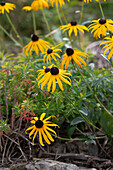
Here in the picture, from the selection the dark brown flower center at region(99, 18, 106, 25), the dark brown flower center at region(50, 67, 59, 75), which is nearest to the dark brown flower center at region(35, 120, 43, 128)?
the dark brown flower center at region(50, 67, 59, 75)

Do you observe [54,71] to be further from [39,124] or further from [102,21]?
[102,21]

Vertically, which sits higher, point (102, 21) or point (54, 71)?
point (102, 21)

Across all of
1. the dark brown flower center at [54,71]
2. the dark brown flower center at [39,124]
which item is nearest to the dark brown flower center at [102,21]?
the dark brown flower center at [54,71]

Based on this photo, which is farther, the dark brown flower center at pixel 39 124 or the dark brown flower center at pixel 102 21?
the dark brown flower center at pixel 102 21

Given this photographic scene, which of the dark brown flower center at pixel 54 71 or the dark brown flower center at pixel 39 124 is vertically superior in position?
the dark brown flower center at pixel 54 71

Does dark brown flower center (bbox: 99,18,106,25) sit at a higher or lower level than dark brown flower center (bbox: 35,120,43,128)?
higher

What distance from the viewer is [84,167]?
1484mm

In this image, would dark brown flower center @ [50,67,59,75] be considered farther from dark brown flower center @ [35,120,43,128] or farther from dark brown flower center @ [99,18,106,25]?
dark brown flower center @ [99,18,106,25]

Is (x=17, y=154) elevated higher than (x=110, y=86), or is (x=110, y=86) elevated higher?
(x=110, y=86)

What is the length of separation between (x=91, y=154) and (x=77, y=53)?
2.41 ft

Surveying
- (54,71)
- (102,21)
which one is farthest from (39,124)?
(102,21)

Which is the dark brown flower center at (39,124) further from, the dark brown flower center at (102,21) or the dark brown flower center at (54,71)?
the dark brown flower center at (102,21)

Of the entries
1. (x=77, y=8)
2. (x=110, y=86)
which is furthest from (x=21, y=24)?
(x=110, y=86)

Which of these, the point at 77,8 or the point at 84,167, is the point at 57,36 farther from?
the point at 77,8
